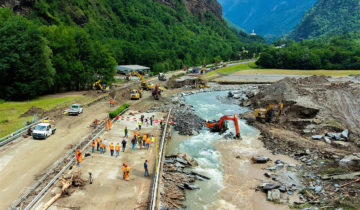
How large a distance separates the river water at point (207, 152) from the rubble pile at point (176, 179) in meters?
0.67

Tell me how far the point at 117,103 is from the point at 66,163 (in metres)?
30.0

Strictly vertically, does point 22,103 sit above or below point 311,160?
above

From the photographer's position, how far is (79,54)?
66.8 m

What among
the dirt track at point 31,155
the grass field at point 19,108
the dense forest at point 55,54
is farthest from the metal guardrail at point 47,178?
the dense forest at point 55,54

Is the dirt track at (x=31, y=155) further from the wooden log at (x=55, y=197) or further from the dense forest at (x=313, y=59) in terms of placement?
the dense forest at (x=313, y=59)

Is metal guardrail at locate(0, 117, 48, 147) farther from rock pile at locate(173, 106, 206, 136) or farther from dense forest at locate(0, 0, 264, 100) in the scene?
rock pile at locate(173, 106, 206, 136)

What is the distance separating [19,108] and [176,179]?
107ft

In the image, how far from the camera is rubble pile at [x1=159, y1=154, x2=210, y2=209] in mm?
21375

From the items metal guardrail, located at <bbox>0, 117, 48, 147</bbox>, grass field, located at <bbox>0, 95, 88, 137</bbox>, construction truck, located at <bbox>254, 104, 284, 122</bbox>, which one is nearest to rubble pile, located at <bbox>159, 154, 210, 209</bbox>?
metal guardrail, located at <bbox>0, 117, 48, 147</bbox>

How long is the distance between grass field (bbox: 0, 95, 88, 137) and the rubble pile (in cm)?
2079

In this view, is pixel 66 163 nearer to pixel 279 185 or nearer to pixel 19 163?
pixel 19 163

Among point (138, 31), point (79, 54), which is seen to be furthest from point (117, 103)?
point (138, 31)

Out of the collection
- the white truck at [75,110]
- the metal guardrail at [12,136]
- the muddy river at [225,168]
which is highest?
the white truck at [75,110]

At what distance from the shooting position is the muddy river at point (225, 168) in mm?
22672
